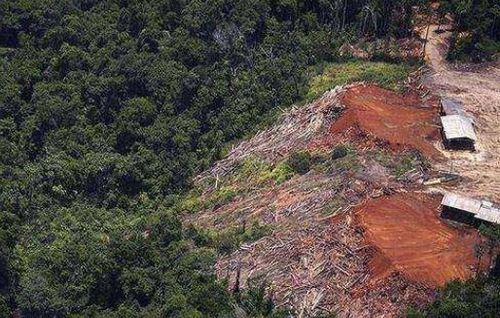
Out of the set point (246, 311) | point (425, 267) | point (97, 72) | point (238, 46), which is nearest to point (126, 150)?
point (97, 72)

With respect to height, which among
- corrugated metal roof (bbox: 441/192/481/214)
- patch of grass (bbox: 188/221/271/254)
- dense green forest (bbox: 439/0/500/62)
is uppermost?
dense green forest (bbox: 439/0/500/62)

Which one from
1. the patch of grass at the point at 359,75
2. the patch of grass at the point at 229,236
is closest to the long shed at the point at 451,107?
the patch of grass at the point at 359,75

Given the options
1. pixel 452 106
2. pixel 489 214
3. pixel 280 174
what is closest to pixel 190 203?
pixel 280 174

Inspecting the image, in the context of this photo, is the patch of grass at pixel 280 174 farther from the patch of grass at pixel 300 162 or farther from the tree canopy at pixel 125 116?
the tree canopy at pixel 125 116

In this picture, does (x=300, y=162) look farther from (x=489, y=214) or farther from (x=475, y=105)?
(x=475, y=105)

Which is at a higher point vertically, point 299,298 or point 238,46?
point 238,46

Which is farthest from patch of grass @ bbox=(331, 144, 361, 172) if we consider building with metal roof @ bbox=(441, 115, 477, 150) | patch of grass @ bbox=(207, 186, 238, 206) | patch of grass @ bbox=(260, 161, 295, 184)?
patch of grass @ bbox=(207, 186, 238, 206)

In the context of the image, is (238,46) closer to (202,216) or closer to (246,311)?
(202,216)

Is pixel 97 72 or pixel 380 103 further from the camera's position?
pixel 97 72

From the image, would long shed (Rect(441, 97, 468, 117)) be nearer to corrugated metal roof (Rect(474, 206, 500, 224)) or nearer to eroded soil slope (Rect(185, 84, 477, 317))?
eroded soil slope (Rect(185, 84, 477, 317))
